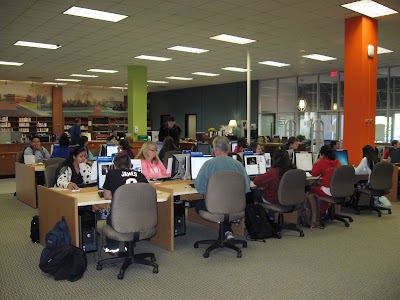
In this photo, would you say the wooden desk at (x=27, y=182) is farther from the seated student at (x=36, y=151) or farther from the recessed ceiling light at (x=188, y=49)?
the recessed ceiling light at (x=188, y=49)

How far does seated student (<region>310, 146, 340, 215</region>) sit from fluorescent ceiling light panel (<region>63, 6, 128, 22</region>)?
4.34m

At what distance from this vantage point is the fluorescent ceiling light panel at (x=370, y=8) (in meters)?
6.96

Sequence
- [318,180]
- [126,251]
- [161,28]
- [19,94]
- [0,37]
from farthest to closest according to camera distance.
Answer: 1. [19,94]
2. [0,37]
3. [161,28]
4. [318,180]
5. [126,251]

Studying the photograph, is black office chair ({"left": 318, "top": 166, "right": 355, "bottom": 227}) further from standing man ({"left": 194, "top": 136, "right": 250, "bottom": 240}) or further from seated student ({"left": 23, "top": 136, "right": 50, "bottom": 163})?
seated student ({"left": 23, "top": 136, "right": 50, "bottom": 163})

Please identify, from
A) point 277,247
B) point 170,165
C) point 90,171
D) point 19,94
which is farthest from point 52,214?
point 19,94

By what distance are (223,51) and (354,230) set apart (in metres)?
6.43

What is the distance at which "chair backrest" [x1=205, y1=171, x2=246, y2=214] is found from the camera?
4.61 metres

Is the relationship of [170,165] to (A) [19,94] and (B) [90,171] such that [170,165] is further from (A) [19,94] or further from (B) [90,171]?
(A) [19,94]

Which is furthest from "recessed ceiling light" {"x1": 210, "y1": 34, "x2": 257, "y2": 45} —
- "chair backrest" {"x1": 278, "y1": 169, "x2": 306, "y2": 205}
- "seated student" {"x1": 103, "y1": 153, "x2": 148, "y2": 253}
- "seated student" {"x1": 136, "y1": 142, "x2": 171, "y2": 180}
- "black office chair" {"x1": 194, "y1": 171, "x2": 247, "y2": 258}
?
"seated student" {"x1": 103, "y1": 153, "x2": 148, "y2": 253}

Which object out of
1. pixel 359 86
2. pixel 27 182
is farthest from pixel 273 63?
pixel 27 182

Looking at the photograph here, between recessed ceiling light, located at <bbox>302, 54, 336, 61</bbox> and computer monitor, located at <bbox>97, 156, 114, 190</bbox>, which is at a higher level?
recessed ceiling light, located at <bbox>302, 54, 336, 61</bbox>

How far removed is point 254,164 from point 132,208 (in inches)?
125

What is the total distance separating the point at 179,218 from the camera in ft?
18.9

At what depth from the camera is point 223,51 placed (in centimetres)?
1104
